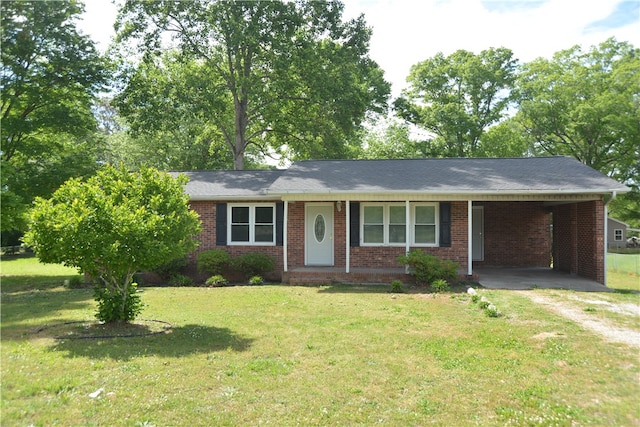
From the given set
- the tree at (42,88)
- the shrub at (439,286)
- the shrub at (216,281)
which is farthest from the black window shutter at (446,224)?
the tree at (42,88)

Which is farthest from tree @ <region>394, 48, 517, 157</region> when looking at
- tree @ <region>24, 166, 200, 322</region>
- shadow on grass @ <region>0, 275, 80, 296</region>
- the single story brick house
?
tree @ <region>24, 166, 200, 322</region>

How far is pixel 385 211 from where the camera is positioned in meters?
15.5

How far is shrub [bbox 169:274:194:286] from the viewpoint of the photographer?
1515 centimetres

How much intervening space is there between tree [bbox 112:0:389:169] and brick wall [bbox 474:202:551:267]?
8.70 m

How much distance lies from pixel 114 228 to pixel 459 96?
3244 cm

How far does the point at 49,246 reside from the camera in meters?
7.84

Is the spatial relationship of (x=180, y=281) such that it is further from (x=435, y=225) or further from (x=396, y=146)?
(x=396, y=146)

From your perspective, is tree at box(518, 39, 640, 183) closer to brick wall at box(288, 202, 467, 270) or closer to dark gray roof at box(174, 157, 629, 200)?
dark gray roof at box(174, 157, 629, 200)

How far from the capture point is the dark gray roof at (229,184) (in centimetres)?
1584

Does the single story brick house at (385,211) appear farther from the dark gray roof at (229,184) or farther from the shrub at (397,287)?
the shrub at (397,287)

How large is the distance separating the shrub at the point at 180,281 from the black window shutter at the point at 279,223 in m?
2.96

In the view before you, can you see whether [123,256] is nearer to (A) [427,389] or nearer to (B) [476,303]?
(A) [427,389]

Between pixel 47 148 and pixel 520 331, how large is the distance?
17420 millimetres

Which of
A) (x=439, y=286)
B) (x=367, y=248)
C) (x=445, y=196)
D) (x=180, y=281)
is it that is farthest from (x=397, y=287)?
(x=180, y=281)
